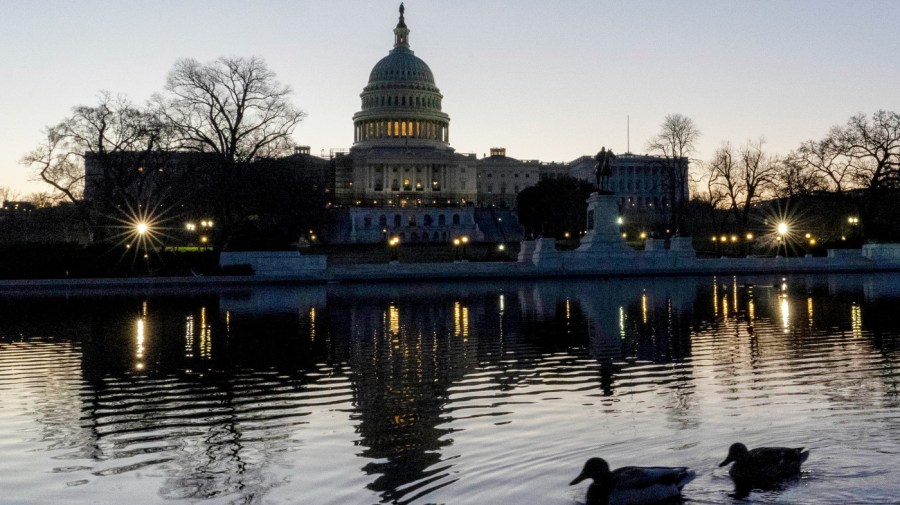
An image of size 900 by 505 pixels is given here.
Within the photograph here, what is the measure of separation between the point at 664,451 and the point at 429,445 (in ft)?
8.34

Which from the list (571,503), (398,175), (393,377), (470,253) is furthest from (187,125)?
(398,175)

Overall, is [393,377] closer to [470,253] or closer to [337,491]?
[337,491]

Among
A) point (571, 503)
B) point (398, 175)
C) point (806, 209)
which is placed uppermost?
point (398, 175)

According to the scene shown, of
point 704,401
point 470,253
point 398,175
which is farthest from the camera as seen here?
point 398,175

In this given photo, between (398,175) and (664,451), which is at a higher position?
(398,175)

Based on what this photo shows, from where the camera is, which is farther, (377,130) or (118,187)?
(377,130)

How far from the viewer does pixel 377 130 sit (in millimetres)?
160875

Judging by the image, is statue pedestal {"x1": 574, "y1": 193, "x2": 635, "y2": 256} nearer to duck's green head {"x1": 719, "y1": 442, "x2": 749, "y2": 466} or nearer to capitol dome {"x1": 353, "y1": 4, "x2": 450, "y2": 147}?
duck's green head {"x1": 719, "y1": 442, "x2": 749, "y2": 466}

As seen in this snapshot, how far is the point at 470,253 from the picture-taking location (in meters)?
82.6

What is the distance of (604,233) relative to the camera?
6112cm

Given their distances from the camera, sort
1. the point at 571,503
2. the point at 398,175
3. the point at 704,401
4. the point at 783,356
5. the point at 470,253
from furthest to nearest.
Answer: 1. the point at 398,175
2. the point at 470,253
3. the point at 783,356
4. the point at 704,401
5. the point at 571,503

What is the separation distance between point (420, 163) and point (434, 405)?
13908 centimetres

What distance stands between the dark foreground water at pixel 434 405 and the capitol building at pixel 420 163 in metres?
116

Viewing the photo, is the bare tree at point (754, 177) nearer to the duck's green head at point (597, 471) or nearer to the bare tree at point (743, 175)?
the bare tree at point (743, 175)
